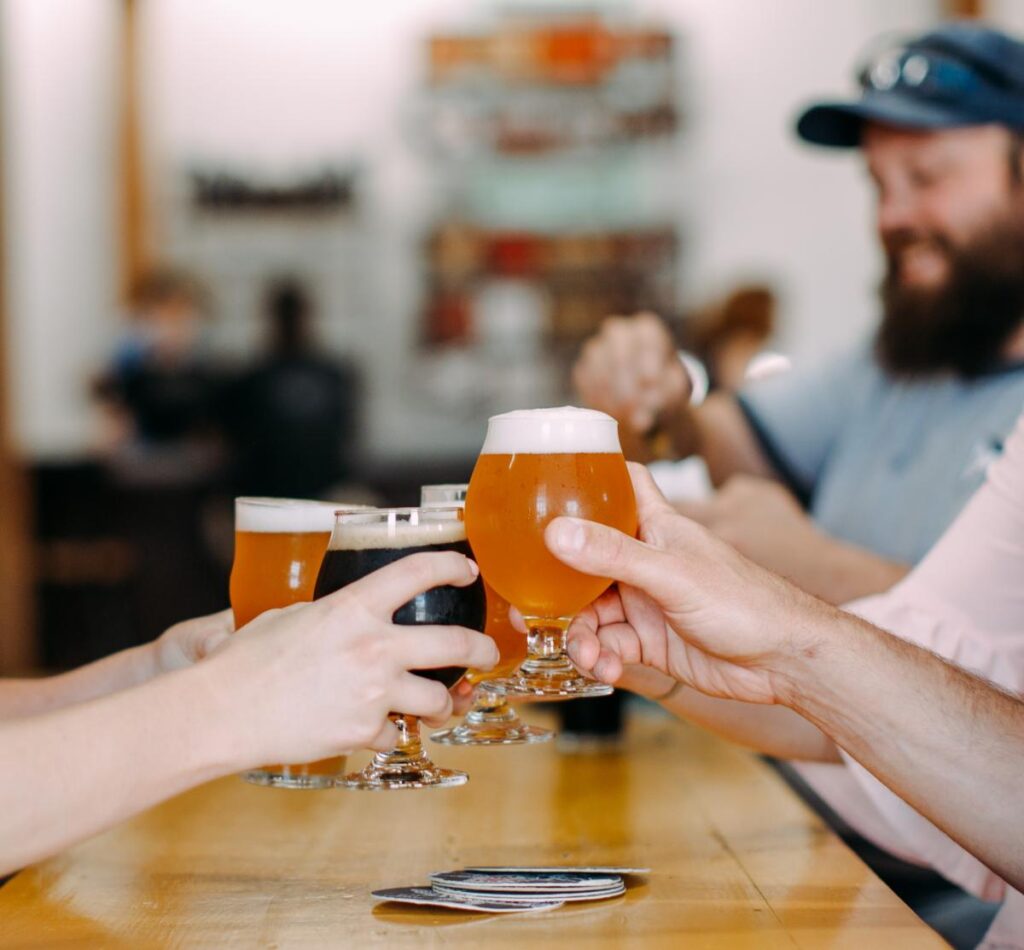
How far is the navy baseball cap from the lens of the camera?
245 centimetres

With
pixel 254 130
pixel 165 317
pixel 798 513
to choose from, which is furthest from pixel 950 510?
pixel 254 130

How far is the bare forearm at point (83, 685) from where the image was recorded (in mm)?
1408

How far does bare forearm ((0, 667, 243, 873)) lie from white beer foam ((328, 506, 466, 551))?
0.20 metres

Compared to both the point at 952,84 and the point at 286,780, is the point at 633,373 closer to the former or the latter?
the point at 952,84

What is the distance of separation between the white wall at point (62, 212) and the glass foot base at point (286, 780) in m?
5.80

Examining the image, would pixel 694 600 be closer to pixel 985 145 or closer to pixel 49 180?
pixel 985 145

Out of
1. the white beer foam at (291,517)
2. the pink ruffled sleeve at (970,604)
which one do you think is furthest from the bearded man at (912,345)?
the white beer foam at (291,517)

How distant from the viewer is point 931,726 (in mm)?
1244

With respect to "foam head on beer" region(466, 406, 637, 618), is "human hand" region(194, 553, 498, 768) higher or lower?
lower

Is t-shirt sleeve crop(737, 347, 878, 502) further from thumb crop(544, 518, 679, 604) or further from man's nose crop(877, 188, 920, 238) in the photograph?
thumb crop(544, 518, 679, 604)

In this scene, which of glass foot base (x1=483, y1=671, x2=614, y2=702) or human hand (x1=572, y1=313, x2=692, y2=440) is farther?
human hand (x1=572, y1=313, x2=692, y2=440)

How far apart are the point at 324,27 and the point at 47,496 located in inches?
109

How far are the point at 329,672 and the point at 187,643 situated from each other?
1.36 feet

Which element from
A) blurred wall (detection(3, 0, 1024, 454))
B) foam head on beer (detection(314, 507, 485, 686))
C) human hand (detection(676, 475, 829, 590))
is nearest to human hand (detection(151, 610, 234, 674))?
foam head on beer (detection(314, 507, 485, 686))
